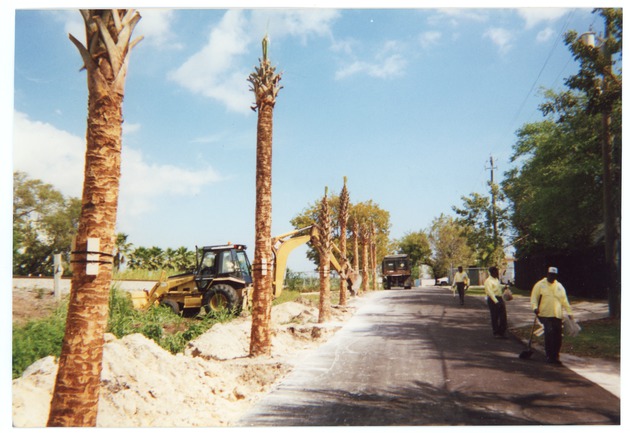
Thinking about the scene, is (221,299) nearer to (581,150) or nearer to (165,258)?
A: (581,150)

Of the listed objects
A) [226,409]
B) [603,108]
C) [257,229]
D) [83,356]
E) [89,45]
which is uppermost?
[603,108]

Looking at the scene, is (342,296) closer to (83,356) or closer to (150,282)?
(150,282)

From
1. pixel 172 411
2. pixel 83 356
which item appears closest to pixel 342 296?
pixel 172 411

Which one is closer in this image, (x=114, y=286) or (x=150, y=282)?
(x=114, y=286)

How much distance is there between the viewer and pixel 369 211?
51.5 meters

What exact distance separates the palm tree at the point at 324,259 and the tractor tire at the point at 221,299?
288cm

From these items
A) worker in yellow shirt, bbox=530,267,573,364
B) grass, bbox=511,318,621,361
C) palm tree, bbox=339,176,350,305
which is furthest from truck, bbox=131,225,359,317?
worker in yellow shirt, bbox=530,267,573,364

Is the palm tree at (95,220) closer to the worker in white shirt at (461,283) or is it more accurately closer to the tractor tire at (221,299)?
the tractor tire at (221,299)

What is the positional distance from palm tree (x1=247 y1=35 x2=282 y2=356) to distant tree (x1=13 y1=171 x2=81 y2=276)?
3407mm

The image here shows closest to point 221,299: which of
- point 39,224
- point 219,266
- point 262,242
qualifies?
point 219,266

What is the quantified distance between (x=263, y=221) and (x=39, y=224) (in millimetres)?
4131

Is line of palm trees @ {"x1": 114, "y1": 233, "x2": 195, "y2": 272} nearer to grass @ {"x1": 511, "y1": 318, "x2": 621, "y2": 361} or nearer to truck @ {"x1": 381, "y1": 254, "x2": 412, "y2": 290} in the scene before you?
truck @ {"x1": 381, "y1": 254, "x2": 412, "y2": 290}

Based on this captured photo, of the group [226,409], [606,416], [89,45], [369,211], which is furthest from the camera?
[369,211]
